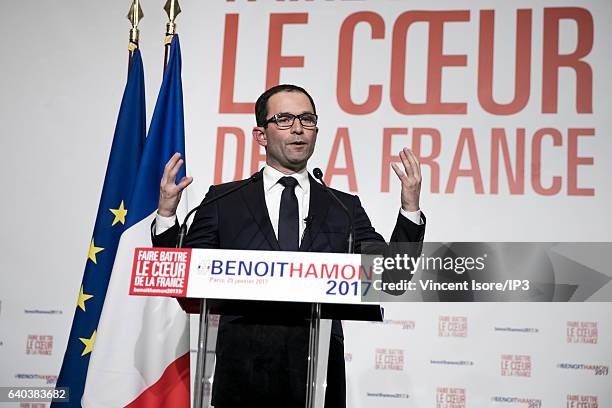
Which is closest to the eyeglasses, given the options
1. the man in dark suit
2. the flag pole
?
the man in dark suit

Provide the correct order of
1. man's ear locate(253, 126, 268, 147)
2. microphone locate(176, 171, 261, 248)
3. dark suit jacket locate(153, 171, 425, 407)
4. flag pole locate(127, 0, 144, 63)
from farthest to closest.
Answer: flag pole locate(127, 0, 144, 63), man's ear locate(253, 126, 268, 147), microphone locate(176, 171, 261, 248), dark suit jacket locate(153, 171, 425, 407)

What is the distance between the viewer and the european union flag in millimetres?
3447

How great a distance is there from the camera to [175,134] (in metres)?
3.65

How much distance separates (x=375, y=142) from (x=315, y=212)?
1.77 meters

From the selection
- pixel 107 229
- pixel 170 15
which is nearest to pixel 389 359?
pixel 107 229

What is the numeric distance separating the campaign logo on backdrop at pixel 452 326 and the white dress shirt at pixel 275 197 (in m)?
1.63

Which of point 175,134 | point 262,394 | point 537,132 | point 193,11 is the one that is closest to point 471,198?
point 537,132

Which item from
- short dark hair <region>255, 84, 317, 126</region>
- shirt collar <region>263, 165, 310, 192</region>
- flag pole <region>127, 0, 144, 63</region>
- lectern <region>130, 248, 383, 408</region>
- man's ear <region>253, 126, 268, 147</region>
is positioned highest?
flag pole <region>127, 0, 144, 63</region>

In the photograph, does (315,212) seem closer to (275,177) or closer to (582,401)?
(275,177)

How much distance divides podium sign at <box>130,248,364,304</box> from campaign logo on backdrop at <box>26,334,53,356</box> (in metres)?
2.47

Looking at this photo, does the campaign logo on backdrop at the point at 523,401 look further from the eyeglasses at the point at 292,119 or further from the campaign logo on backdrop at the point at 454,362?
the eyeglasses at the point at 292,119

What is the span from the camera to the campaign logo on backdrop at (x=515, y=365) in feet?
12.6

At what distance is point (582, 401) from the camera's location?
3.79 metres

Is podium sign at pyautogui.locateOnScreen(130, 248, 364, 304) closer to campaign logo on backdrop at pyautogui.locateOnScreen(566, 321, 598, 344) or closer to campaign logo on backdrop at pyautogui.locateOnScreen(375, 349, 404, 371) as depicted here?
campaign logo on backdrop at pyautogui.locateOnScreen(375, 349, 404, 371)
